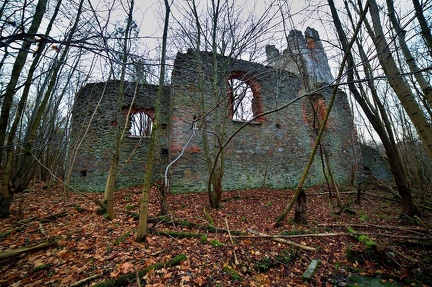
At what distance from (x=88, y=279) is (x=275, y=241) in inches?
103

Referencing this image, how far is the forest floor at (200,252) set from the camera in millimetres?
2352

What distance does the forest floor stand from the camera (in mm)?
2352

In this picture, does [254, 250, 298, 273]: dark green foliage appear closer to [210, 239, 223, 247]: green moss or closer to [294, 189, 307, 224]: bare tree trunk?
[210, 239, 223, 247]: green moss

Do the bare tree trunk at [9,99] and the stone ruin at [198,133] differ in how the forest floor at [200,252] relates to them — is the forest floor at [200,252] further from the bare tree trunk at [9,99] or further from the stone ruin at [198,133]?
the stone ruin at [198,133]

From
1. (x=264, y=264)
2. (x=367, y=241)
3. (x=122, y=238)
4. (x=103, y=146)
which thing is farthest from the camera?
(x=103, y=146)

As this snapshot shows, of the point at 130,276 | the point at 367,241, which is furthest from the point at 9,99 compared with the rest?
the point at 367,241

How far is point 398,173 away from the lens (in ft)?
13.0

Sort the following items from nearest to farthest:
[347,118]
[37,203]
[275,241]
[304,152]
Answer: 1. [275,241]
2. [37,203]
3. [304,152]
4. [347,118]

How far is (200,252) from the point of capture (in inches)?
112

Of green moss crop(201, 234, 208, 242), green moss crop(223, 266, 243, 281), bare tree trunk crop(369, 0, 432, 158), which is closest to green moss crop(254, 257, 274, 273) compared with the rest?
green moss crop(223, 266, 243, 281)

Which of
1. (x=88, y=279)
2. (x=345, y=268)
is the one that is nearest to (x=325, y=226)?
(x=345, y=268)

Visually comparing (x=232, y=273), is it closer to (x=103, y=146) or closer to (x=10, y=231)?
(x=10, y=231)

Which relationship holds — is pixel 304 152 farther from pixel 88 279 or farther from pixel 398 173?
pixel 88 279

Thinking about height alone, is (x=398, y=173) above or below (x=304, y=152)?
below
